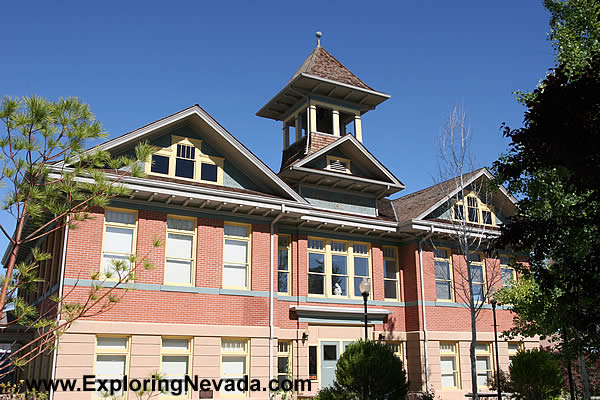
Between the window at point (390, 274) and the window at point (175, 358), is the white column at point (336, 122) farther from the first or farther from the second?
the window at point (175, 358)

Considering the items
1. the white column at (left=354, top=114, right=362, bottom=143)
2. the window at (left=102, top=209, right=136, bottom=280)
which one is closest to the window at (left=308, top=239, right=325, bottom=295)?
the white column at (left=354, top=114, right=362, bottom=143)

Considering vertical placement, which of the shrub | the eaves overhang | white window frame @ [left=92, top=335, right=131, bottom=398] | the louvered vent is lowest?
the shrub

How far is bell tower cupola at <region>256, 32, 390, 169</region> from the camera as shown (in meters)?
26.0

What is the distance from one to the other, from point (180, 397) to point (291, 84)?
1478 centimetres

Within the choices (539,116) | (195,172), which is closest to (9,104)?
(539,116)

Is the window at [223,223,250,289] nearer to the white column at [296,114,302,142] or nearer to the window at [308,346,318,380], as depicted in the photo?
the window at [308,346,318,380]

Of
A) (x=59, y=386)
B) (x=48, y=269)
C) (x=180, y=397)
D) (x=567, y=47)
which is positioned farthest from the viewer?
(x=48, y=269)

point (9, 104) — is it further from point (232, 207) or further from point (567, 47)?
point (567, 47)

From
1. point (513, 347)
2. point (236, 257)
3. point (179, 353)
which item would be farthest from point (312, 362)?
point (513, 347)

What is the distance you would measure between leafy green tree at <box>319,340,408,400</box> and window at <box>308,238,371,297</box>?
6.46 m

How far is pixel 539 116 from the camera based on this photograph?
9.76m

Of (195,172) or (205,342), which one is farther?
(195,172)

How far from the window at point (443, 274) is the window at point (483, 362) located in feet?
9.19

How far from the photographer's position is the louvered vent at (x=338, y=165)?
24.5 meters
